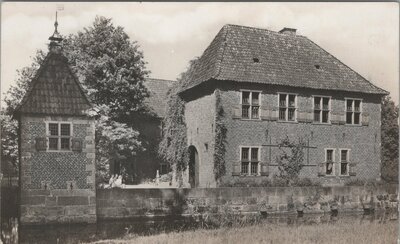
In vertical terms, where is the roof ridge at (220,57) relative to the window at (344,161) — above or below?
above

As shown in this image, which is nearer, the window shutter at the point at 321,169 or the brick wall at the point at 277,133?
the brick wall at the point at 277,133

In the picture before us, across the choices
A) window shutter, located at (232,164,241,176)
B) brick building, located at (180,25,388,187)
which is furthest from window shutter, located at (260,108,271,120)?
window shutter, located at (232,164,241,176)

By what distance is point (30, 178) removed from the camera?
1531cm

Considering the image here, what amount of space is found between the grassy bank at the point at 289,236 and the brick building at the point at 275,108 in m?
8.14

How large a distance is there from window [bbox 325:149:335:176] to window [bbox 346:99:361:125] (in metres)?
2.18

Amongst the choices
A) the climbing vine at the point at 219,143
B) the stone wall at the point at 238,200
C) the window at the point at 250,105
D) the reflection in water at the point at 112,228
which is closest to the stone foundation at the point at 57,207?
the reflection in water at the point at 112,228

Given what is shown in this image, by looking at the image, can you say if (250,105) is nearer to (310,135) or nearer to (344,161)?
(310,135)

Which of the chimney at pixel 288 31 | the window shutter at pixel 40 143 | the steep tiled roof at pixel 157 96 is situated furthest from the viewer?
the steep tiled roof at pixel 157 96

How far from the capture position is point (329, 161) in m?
24.7

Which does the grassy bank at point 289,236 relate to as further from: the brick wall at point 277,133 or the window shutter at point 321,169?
the window shutter at point 321,169

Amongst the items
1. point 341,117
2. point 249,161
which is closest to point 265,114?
point 249,161

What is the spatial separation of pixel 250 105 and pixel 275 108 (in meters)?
1.48

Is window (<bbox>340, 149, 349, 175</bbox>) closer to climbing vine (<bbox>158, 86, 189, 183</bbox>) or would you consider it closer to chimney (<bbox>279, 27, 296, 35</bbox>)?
chimney (<bbox>279, 27, 296, 35</bbox>)

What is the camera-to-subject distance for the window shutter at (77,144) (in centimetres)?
1590
